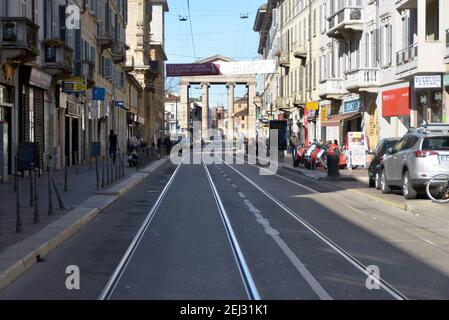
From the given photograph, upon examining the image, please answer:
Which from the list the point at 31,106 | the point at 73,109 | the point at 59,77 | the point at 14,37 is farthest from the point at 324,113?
the point at 14,37

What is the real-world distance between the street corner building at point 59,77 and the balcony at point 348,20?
13.9 meters

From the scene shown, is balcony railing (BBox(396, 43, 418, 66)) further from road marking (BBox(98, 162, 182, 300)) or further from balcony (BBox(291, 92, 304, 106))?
balcony (BBox(291, 92, 304, 106))

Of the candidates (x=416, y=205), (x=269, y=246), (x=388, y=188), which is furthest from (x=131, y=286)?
(x=388, y=188)

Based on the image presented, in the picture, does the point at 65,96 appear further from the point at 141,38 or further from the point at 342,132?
the point at 141,38

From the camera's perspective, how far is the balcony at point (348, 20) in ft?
129

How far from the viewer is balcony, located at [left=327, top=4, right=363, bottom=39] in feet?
129

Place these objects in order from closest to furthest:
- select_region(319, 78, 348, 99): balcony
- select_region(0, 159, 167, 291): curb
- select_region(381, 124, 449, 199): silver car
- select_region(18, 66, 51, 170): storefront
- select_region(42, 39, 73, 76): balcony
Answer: select_region(0, 159, 167, 291): curb < select_region(381, 124, 449, 199): silver car < select_region(18, 66, 51, 170): storefront < select_region(42, 39, 73, 76): balcony < select_region(319, 78, 348, 99): balcony

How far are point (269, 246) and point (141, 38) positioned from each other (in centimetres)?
6649

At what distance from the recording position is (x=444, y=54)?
27391mm

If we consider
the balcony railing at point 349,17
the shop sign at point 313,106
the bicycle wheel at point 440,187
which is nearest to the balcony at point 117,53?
the shop sign at point 313,106

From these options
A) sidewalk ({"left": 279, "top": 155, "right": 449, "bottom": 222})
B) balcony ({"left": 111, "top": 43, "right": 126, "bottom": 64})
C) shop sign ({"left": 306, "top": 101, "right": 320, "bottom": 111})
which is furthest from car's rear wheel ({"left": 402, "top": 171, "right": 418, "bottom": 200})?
balcony ({"left": 111, "top": 43, "right": 126, "bottom": 64})

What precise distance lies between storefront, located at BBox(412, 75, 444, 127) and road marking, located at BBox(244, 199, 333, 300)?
1504cm

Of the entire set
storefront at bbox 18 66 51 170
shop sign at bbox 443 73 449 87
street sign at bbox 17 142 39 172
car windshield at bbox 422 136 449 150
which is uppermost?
shop sign at bbox 443 73 449 87

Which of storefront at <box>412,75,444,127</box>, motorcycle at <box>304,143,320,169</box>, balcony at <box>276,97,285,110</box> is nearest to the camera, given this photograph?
storefront at <box>412,75,444,127</box>
